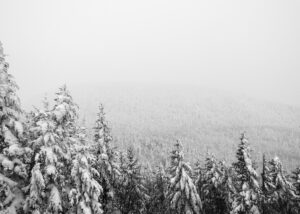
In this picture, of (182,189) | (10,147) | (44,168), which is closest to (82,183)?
(44,168)

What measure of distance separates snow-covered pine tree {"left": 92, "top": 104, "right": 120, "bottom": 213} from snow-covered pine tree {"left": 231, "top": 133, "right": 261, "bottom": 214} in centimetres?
1342

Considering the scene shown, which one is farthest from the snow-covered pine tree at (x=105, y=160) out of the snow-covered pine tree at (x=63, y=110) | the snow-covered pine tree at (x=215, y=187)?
the snow-covered pine tree at (x=215, y=187)

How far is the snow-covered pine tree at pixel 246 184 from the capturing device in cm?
2672

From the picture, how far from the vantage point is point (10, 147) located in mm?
12320

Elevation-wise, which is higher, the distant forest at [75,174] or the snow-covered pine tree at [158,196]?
the distant forest at [75,174]

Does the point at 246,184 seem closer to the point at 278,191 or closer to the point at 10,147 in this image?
the point at 278,191

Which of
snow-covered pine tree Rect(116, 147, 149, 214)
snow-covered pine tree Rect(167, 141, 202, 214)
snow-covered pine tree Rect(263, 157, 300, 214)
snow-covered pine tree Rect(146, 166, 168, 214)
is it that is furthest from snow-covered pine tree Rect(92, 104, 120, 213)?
snow-covered pine tree Rect(263, 157, 300, 214)

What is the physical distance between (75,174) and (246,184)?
1842cm

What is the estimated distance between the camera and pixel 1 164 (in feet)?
41.9

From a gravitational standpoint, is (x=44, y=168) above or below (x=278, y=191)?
above

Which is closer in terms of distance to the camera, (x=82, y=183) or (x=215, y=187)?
(x=82, y=183)

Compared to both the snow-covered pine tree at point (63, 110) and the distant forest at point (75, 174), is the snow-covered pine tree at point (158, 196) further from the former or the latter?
the snow-covered pine tree at point (63, 110)

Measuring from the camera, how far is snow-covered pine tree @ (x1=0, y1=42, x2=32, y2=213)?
12.3m

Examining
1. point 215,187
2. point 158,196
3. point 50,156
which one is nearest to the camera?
point 50,156
